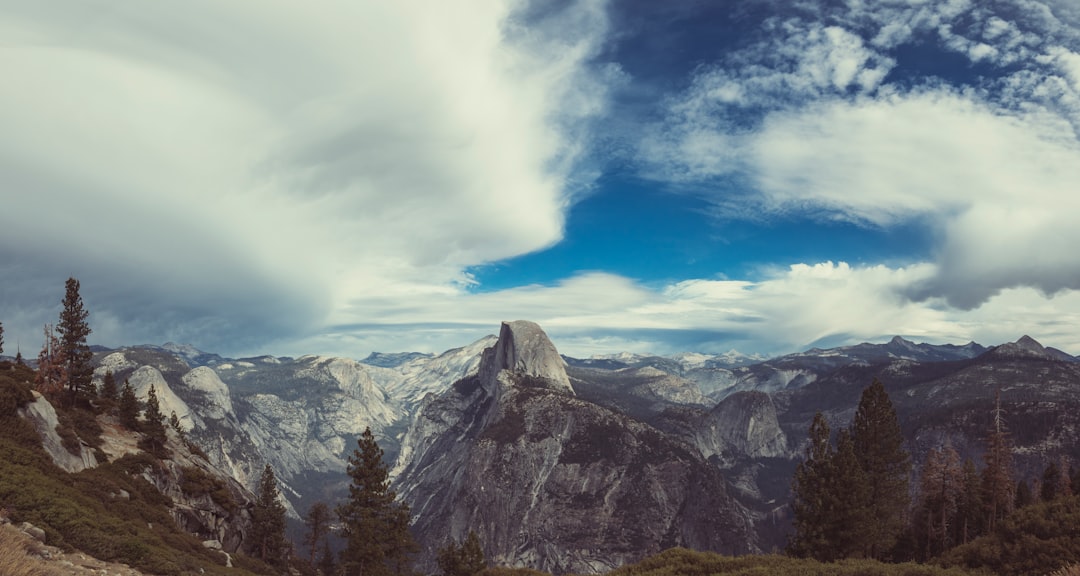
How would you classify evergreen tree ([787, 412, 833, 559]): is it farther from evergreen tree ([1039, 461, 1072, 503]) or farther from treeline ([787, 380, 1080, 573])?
evergreen tree ([1039, 461, 1072, 503])

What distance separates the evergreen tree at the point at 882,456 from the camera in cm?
6090

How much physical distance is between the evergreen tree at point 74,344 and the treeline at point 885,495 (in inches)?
3389

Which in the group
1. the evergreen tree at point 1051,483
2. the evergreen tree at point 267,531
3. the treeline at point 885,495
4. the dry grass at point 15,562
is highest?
the dry grass at point 15,562

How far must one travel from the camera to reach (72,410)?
59375mm

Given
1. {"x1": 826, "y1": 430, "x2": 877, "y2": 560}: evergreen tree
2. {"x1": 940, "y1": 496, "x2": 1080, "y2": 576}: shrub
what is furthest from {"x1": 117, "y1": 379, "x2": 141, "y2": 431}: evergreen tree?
{"x1": 940, "y1": 496, "x2": 1080, "y2": 576}: shrub

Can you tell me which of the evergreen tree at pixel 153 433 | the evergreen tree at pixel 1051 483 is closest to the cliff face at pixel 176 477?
the evergreen tree at pixel 153 433

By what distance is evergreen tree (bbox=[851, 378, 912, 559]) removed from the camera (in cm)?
6090

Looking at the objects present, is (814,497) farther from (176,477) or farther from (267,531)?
(267,531)

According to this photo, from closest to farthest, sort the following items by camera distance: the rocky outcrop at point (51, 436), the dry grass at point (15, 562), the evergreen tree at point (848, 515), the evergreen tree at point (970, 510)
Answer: the dry grass at point (15, 562), the rocky outcrop at point (51, 436), the evergreen tree at point (848, 515), the evergreen tree at point (970, 510)

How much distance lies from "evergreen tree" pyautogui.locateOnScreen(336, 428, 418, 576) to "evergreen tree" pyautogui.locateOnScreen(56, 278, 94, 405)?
40.6m

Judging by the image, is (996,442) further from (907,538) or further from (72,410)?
(72,410)

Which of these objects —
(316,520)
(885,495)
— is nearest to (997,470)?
(885,495)

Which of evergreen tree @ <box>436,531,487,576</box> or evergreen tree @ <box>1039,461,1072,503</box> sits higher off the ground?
evergreen tree @ <box>1039,461,1072,503</box>

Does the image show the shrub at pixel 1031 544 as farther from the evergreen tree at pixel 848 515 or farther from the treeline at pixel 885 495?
the evergreen tree at pixel 848 515
